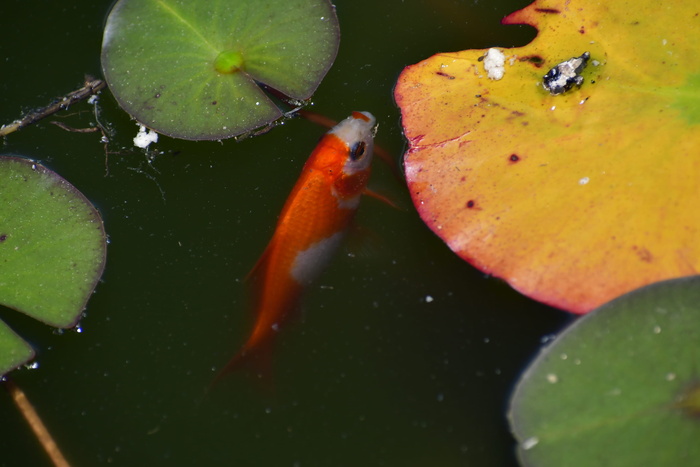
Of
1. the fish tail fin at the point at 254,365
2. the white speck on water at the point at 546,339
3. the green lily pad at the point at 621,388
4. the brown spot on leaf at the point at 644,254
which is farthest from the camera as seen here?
the fish tail fin at the point at 254,365

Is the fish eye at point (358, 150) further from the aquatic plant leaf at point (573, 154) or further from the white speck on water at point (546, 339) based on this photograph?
the white speck on water at point (546, 339)

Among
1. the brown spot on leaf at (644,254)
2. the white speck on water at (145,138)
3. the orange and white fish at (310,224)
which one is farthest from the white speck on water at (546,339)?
the white speck on water at (145,138)

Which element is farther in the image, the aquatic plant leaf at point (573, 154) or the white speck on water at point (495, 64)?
the white speck on water at point (495, 64)

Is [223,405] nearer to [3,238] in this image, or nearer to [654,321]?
[3,238]

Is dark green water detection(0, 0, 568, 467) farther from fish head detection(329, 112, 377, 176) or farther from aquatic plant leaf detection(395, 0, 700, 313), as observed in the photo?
aquatic plant leaf detection(395, 0, 700, 313)

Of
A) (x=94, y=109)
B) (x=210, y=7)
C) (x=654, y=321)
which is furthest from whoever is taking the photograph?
(x=94, y=109)

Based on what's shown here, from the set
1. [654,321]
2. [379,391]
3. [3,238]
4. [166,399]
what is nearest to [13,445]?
[166,399]
